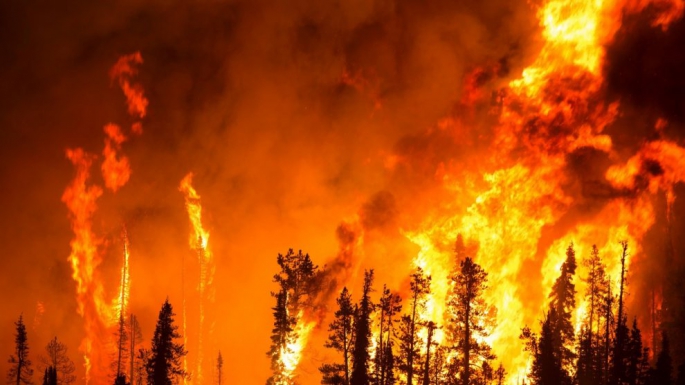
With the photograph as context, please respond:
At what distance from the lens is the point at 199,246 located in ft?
347

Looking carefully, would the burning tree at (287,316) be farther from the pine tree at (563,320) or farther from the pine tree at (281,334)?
the pine tree at (563,320)

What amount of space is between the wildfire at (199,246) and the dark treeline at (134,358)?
12.1 ft

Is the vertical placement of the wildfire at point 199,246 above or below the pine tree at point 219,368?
above

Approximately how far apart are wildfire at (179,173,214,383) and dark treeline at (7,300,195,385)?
3692 mm

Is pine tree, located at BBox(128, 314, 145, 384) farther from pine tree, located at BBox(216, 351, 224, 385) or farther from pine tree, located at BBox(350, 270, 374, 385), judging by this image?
pine tree, located at BBox(350, 270, 374, 385)

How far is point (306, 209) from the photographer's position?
321 feet

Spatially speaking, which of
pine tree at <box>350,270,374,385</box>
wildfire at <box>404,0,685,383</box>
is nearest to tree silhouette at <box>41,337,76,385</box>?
wildfire at <box>404,0,685,383</box>

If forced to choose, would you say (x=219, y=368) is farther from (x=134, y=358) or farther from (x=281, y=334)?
(x=281, y=334)

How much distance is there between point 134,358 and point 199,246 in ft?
64.3

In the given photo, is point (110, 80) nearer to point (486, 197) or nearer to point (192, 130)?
point (192, 130)

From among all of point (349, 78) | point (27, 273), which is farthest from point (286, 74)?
point (27, 273)

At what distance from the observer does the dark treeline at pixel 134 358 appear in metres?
47.9

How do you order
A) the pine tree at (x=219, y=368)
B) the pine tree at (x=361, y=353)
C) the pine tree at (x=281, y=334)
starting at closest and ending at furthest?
1. the pine tree at (x=361, y=353)
2. the pine tree at (x=281, y=334)
3. the pine tree at (x=219, y=368)

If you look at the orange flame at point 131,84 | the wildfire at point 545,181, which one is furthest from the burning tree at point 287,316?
the orange flame at point 131,84
